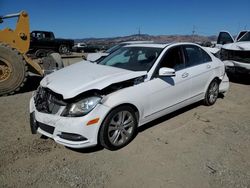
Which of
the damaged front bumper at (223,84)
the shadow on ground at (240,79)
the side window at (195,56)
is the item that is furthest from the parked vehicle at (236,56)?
the side window at (195,56)

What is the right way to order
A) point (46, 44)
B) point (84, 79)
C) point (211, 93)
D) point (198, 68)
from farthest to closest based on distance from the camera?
point (46, 44) → point (211, 93) → point (198, 68) → point (84, 79)

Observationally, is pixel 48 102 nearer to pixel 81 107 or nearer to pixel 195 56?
pixel 81 107

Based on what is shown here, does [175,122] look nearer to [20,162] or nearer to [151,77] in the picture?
[151,77]

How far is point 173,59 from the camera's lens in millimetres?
4734

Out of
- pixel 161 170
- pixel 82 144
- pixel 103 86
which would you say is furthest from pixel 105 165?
pixel 103 86

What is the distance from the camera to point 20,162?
11.3 feet

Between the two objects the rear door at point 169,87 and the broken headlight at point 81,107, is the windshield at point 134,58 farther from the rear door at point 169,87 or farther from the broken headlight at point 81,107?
the broken headlight at point 81,107

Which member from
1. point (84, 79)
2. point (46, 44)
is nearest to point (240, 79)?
point (84, 79)

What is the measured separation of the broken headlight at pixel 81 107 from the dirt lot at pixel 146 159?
27.1 inches

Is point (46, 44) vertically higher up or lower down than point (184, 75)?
lower down

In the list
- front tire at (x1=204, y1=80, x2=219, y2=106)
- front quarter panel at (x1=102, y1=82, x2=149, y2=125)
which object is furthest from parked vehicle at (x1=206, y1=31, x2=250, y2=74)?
front quarter panel at (x1=102, y1=82, x2=149, y2=125)

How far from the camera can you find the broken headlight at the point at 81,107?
3.39m

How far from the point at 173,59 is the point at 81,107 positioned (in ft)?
7.27

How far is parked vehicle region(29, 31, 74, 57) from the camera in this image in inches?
787
